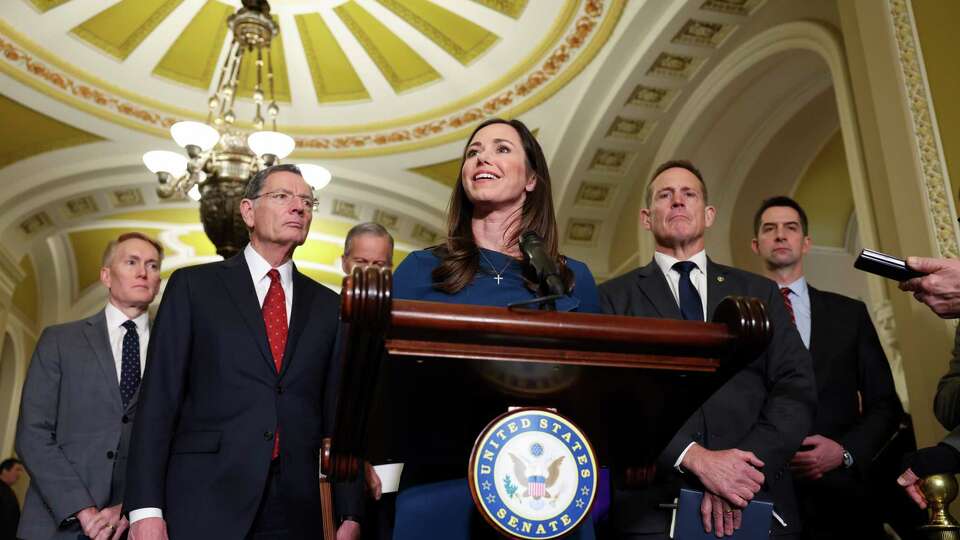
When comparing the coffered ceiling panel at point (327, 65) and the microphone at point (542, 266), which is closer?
the microphone at point (542, 266)

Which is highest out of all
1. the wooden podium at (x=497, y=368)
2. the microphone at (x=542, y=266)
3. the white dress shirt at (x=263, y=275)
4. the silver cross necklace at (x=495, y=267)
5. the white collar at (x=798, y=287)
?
the white collar at (x=798, y=287)

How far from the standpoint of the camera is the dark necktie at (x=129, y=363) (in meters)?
2.74

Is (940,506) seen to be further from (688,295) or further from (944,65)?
(944,65)

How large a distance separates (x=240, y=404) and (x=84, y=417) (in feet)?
3.12

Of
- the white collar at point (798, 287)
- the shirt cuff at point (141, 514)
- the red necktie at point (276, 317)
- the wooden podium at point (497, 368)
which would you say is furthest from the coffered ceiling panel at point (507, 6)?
the wooden podium at point (497, 368)

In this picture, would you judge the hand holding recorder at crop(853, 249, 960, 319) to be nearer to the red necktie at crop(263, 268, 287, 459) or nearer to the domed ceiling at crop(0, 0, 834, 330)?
the red necktie at crop(263, 268, 287, 459)

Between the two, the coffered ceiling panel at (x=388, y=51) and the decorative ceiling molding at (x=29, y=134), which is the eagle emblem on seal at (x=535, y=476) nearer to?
the coffered ceiling panel at (x=388, y=51)

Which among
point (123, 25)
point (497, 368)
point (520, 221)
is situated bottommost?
point (497, 368)

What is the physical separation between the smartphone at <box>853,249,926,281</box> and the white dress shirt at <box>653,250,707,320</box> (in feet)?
1.64

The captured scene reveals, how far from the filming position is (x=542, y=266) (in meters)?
1.26

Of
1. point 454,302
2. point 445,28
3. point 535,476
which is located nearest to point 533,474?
point 535,476

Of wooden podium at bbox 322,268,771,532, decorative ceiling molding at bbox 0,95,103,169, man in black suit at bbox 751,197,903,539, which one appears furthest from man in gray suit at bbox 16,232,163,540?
decorative ceiling molding at bbox 0,95,103,169

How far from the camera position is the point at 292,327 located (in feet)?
7.05

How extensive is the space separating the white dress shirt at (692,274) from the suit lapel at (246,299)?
1.05 meters
